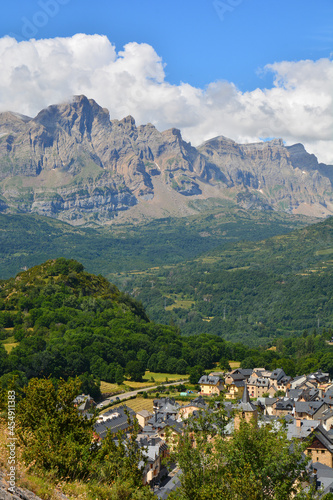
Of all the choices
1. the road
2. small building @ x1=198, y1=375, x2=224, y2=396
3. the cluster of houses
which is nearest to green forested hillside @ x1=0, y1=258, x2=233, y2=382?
the road

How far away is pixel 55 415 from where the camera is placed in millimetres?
33688

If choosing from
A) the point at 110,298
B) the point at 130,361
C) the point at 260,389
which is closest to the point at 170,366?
the point at 130,361

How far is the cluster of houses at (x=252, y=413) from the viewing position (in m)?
61.9

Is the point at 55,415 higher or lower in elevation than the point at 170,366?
higher

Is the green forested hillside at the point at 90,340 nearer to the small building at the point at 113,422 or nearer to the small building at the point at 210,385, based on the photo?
the small building at the point at 210,385

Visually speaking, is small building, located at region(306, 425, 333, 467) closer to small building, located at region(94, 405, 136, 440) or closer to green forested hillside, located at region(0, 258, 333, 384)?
small building, located at region(94, 405, 136, 440)

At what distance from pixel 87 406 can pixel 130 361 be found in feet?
118

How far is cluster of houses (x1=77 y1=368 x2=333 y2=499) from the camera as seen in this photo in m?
61.9

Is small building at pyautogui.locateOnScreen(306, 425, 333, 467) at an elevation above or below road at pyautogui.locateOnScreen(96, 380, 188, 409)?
above

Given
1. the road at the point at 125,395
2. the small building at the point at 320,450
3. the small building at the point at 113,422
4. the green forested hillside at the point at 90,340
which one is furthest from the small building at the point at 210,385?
the small building at the point at 320,450

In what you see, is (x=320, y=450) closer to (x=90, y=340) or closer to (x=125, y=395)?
(x=125, y=395)

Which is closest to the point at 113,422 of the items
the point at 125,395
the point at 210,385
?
the point at 125,395

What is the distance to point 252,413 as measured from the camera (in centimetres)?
7994

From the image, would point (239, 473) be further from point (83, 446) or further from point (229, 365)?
point (229, 365)
